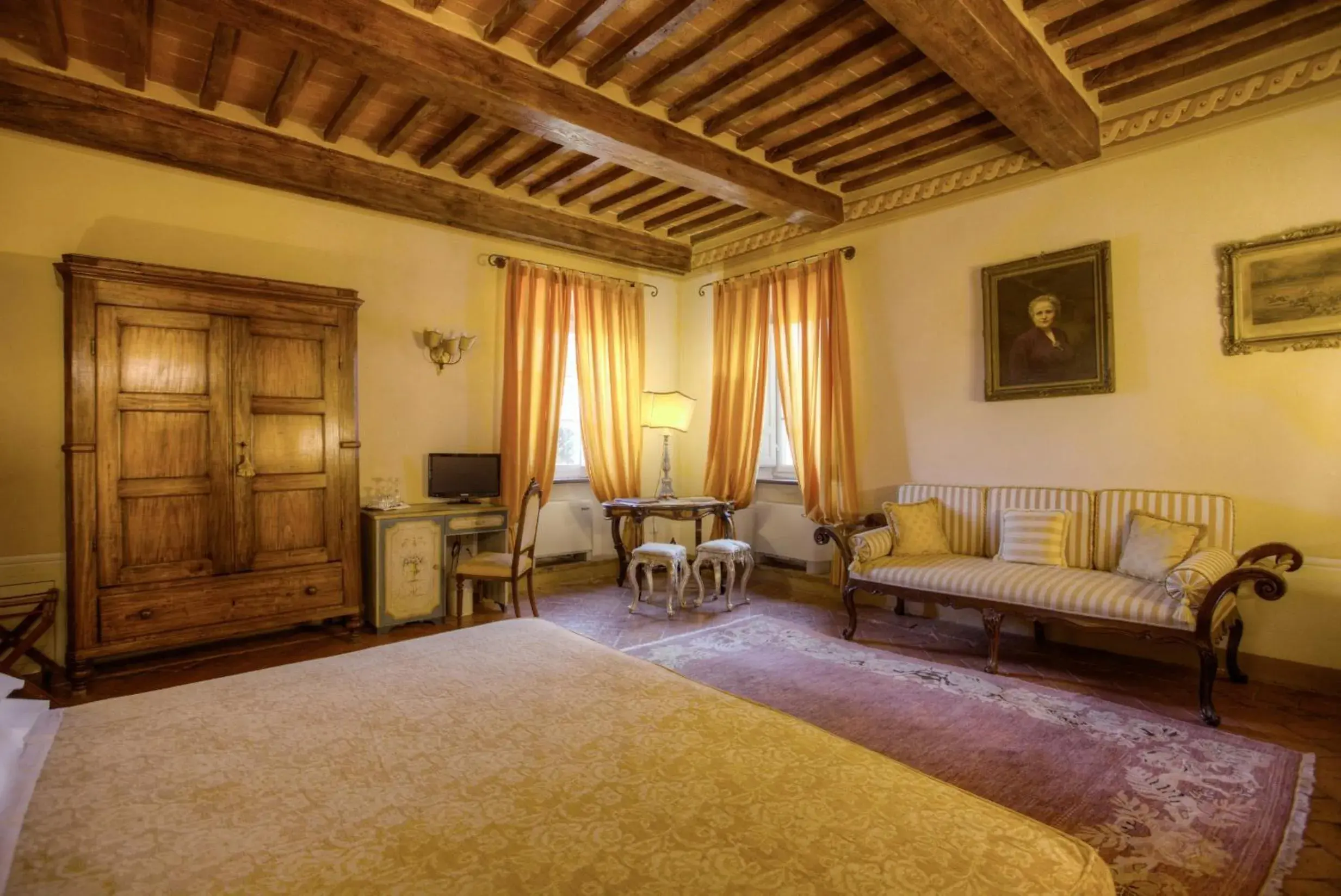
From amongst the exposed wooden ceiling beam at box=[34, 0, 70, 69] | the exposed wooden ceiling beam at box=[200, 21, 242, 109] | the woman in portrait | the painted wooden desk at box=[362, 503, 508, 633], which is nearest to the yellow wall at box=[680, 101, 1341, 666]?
the woman in portrait

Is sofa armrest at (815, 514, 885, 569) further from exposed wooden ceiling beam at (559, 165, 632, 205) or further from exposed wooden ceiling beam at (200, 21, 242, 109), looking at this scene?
exposed wooden ceiling beam at (200, 21, 242, 109)

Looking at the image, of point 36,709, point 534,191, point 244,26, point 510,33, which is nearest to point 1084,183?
point 510,33

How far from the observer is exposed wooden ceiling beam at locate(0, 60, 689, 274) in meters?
3.32

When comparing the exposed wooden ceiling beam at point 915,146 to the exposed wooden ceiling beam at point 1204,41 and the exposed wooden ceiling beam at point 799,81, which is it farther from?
the exposed wooden ceiling beam at point 799,81

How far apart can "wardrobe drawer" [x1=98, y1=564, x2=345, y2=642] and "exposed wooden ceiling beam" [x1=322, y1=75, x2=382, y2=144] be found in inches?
101

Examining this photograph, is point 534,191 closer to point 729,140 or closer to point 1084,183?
point 729,140

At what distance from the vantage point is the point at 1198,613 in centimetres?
280

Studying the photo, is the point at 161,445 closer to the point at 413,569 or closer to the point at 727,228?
the point at 413,569

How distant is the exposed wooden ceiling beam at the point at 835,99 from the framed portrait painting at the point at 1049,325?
4.63ft

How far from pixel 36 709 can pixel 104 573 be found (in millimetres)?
2174

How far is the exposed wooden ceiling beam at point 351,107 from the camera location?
349 centimetres

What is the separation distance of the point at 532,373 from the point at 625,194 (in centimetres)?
154

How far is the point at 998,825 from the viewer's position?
1.14 meters

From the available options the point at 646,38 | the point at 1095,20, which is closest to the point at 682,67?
the point at 646,38
